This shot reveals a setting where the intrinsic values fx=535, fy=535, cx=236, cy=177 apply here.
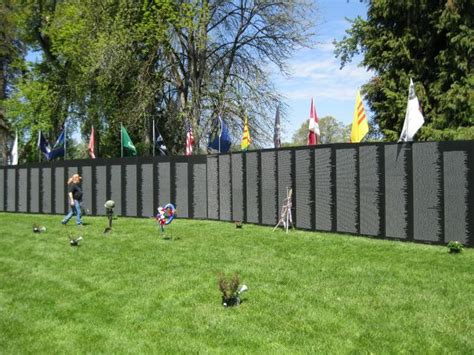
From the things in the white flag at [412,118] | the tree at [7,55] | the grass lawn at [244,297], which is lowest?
the grass lawn at [244,297]

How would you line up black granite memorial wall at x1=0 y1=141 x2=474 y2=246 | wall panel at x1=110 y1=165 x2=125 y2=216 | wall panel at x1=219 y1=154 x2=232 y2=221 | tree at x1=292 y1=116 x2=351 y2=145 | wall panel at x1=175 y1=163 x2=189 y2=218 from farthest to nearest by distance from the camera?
tree at x1=292 y1=116 x2=351 y2=145
wall panel at x1=110 y1=165 x2=125 y2=216
wall panel at x1=175 y1=163 x2=189 y2=218
wall panel at x1=219 y1=154 x2=232 y2=221
black granite memorial wall at x1=0 y1=141 x2=474 y2=246

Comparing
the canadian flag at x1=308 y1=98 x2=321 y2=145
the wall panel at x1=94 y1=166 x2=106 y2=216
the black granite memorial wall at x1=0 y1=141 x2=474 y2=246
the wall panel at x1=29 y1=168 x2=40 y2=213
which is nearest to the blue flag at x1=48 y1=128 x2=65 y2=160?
the wall panel at x1=29 y1=168 x2=40 y2=213

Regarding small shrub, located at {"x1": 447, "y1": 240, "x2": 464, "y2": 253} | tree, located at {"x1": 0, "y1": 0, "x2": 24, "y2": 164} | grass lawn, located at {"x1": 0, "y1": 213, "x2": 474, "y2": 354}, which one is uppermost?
tree, located at {"x1": 0, "y1": 0, "x2": 24, "y2": 164}

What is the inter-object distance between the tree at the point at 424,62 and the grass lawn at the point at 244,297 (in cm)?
1097

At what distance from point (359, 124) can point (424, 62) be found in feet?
34.5

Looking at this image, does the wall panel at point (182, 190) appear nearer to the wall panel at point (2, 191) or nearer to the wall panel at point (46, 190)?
the wall panel at point (46, 190)

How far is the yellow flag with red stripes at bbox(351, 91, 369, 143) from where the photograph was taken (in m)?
13.7

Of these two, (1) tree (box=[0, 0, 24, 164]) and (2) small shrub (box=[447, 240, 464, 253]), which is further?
(1) tree (box=[0, 0, 24, 164])

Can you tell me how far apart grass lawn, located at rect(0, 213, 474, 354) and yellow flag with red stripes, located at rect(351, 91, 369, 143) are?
9.45ft

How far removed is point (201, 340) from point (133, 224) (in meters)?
10.9

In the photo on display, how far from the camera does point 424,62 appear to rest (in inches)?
888

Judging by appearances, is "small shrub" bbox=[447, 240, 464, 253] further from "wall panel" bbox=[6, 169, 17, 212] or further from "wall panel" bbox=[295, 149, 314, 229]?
"wall panel" bbox=[6, 169, 17, 212]

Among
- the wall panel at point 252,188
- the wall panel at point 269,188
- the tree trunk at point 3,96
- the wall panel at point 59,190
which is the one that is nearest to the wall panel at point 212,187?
the wall panel at point 252,188

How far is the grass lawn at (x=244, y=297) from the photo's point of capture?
5.96 m
